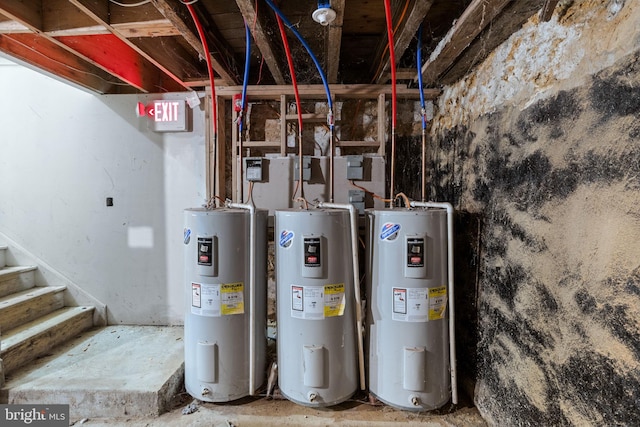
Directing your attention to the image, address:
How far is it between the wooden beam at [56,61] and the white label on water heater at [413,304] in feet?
8.57

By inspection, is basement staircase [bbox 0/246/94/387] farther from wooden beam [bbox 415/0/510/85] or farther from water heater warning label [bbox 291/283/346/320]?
wooden beam [bbox 415/0/510/85]

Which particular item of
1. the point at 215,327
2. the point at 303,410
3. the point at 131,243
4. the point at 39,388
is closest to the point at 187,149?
the point at 131,243

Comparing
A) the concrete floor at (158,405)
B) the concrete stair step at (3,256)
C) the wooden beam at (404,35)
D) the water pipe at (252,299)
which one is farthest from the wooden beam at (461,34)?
the concrete stair step at (3,256)

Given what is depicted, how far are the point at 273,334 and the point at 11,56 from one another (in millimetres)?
2440

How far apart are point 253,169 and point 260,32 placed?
854 millimetres

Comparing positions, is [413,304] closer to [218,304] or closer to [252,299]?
[252,299]

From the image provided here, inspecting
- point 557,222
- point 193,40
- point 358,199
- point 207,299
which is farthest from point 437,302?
point 193,40

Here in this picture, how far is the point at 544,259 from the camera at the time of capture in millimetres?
1224

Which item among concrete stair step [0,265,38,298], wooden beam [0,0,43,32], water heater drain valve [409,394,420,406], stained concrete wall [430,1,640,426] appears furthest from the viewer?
concrete stair step [0,265,38,298]

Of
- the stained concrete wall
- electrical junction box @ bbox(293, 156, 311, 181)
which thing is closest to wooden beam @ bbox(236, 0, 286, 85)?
electrical junction box @ bbox(293, 156, 311, 181)

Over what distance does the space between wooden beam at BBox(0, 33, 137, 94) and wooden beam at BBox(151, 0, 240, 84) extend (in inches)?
38.3

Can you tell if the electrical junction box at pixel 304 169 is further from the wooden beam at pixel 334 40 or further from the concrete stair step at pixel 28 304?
the concrete stair step at pixel 28 304

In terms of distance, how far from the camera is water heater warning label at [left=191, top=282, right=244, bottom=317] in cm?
167

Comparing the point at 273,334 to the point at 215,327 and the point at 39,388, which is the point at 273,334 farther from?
the point at 39,388
